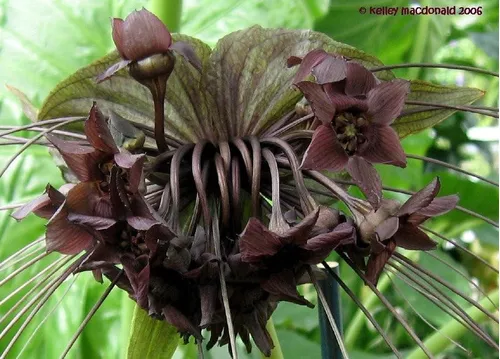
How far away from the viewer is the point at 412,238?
0.42m

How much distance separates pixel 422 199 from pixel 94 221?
0.19m

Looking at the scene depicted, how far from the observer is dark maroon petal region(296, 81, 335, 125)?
0.39 metres

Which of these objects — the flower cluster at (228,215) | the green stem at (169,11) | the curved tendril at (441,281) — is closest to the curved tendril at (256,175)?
the flower cluster at (228,215)

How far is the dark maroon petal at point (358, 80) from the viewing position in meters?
0.40

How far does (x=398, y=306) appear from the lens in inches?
67.1

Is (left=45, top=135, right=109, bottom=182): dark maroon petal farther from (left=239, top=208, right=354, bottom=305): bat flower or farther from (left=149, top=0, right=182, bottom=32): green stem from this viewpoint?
(left=149, top=0, right=182, bottom=32): green stem

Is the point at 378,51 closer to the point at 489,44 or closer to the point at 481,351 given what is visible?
the point at 489,44

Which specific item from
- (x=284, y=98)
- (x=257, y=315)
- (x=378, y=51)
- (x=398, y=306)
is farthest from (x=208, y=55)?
(x=398, y=306)

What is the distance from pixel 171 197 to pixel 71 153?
8 cm

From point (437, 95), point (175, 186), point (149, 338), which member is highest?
point (437, 95)

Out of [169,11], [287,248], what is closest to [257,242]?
[287,248]

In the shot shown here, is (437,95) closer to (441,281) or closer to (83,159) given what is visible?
(441,281)

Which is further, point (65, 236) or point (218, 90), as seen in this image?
point (218, 90)

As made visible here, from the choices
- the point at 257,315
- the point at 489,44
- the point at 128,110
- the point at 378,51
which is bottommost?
the point at 257,315
